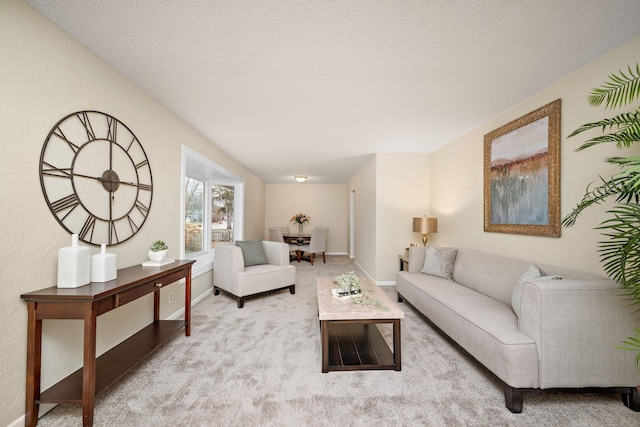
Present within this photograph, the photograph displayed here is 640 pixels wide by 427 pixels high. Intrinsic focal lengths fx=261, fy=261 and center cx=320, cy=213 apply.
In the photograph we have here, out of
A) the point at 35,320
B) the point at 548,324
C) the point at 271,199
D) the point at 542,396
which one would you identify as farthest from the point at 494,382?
the point at 271,199

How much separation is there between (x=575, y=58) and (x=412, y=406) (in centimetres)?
274

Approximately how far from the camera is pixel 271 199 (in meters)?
8.53

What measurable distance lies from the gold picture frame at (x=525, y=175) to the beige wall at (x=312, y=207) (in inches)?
220

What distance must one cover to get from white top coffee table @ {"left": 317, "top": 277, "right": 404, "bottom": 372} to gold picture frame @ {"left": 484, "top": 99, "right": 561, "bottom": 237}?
1610mm

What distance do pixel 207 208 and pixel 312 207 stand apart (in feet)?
13.5

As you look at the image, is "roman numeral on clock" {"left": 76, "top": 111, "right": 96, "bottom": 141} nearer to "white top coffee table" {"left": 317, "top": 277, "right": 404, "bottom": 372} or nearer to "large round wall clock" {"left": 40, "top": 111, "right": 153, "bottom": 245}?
"large round wall clock" {"left": 40, "top": 111, "right": 153, "bottom": 245}

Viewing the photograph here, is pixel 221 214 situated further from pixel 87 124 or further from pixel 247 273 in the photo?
pixel 87 124

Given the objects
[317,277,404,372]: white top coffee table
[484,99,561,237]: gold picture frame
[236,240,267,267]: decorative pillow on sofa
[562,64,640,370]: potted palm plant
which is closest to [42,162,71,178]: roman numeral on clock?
[317,277,404,372]: white top coffee table

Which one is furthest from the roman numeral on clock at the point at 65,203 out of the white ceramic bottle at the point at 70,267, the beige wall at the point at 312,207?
the beige wall at the point at 312,207

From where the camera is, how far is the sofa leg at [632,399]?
1.58 meters

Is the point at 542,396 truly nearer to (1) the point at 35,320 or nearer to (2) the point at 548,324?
(2) the point at 548,324

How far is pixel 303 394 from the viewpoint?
5.71ft

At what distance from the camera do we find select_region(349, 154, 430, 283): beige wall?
15.0ft

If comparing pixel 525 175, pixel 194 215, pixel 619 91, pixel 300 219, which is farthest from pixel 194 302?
pixel 300 219
